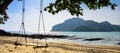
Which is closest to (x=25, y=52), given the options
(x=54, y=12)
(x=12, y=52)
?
(x=12, y=52)

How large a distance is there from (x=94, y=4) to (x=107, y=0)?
1027 mm

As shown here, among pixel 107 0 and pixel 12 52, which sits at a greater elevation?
pixel 107 0

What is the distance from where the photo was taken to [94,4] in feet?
45.5

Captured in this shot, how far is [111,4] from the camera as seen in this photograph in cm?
1286

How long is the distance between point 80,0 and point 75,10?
0.89 metres

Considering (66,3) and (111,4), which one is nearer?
(111,4)

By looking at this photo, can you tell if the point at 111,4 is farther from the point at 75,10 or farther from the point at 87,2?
the point at 75,10

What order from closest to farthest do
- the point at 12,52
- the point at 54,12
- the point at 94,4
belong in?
the point at 94,4
the point at 54,12
the point at 12,52

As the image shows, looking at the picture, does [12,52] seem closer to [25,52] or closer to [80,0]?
[25,52]

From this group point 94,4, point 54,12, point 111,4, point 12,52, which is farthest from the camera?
point 12,52

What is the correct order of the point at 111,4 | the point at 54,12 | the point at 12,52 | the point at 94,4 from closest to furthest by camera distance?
the point at 111,4
the point at 94,4
the point at 54,12
the point at 12,52

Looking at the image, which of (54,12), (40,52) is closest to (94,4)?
Result: (54,12)

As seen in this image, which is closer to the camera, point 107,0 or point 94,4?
point 107,0

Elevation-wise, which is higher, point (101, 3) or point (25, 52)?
point (101, 3)
